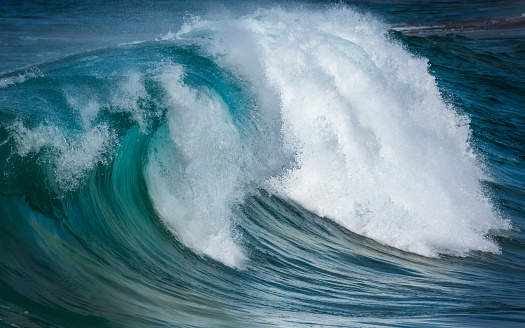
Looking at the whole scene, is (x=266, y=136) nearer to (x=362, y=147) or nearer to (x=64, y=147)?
(x=362, y=147)

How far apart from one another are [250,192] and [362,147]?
1552 mm

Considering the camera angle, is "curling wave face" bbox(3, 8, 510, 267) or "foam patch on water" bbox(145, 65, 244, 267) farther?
"curling wave face" bbox(3, 8, 510, 267)

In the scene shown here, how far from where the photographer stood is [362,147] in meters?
7.68

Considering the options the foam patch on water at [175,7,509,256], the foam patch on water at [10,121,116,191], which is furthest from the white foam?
the foam patch on water at [175,7,509,256]

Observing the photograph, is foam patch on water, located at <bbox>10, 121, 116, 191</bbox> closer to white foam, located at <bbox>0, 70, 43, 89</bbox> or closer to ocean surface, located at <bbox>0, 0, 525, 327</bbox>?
ocean surface, located at <bbox>0, 0, 525, 327</bbox>

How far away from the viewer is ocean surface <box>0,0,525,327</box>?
15.6 feet

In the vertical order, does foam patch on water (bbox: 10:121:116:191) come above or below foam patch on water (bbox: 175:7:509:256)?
below

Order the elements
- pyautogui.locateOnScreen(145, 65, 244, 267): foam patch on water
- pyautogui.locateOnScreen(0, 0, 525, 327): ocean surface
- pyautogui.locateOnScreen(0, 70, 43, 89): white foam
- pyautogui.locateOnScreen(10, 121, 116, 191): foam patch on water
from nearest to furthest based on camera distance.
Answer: pyautogui.locateOnScreen(0, 0, 525, 327): ocean surface
pyautogui.locateOnScreen(10, 121, 116, 191): foam patch on water
pyautogui.locateOnScreen(145, 65, 244, 267): foam patch on water
pyautogui.locateOnScreen(0, 70, 43, 89): white foam

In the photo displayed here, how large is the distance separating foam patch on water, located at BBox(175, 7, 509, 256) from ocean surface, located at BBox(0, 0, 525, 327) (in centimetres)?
3

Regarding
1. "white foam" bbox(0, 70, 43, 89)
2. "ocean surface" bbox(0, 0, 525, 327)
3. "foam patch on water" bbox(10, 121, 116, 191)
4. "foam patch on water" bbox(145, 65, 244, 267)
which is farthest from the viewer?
"white foam" bbox(0, 70, 43, 89)

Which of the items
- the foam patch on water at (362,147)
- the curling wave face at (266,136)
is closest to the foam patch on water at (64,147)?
the curling wave face at (266,136)

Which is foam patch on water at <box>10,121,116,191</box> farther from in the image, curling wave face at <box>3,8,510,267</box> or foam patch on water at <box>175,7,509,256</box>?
foam patch on water at <box>175,7,509,256</box>

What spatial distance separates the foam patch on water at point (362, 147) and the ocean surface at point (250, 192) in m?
0.03

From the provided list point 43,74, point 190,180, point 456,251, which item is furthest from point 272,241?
point 43,74
